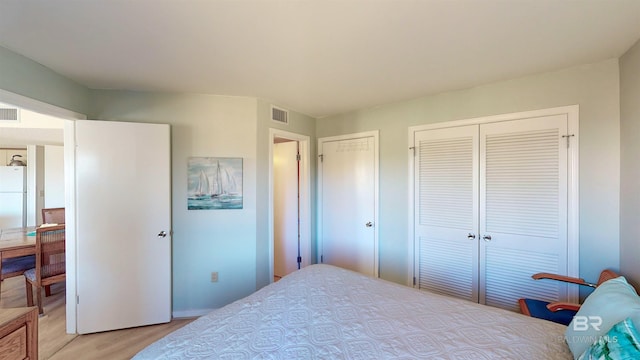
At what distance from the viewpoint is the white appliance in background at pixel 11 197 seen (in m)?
4.76

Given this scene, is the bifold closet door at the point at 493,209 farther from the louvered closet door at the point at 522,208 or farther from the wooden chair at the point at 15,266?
the wooden chair at the point at 15,266

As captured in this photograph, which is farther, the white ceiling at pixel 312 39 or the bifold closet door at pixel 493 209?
the bifold closet door at pixel 493 209

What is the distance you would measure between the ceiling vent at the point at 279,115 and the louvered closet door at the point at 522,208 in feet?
7.01

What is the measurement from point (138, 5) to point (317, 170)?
2606 millimetres

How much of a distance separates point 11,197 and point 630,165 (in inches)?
332

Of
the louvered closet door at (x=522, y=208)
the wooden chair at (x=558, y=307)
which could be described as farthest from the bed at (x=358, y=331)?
the louvered closet door at (x=522, y=208)

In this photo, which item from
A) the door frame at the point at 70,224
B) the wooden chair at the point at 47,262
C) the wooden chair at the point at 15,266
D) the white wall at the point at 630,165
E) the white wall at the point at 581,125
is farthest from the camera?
the wooden chair at the point at 15,266

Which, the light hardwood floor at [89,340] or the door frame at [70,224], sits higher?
the door frame at [70,224]

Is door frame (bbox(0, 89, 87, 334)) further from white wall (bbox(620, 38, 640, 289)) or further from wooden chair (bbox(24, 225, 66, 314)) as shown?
white wall (bbox(620, 38, 640, 289))

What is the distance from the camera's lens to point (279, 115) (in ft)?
10.2

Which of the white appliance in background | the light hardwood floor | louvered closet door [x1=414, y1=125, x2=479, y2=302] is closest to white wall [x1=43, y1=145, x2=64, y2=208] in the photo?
the white appliance in background

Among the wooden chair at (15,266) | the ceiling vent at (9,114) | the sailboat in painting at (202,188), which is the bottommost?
the wooden chair at (15,266)

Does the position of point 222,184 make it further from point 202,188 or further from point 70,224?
point 70,224

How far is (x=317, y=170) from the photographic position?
11.9ft
